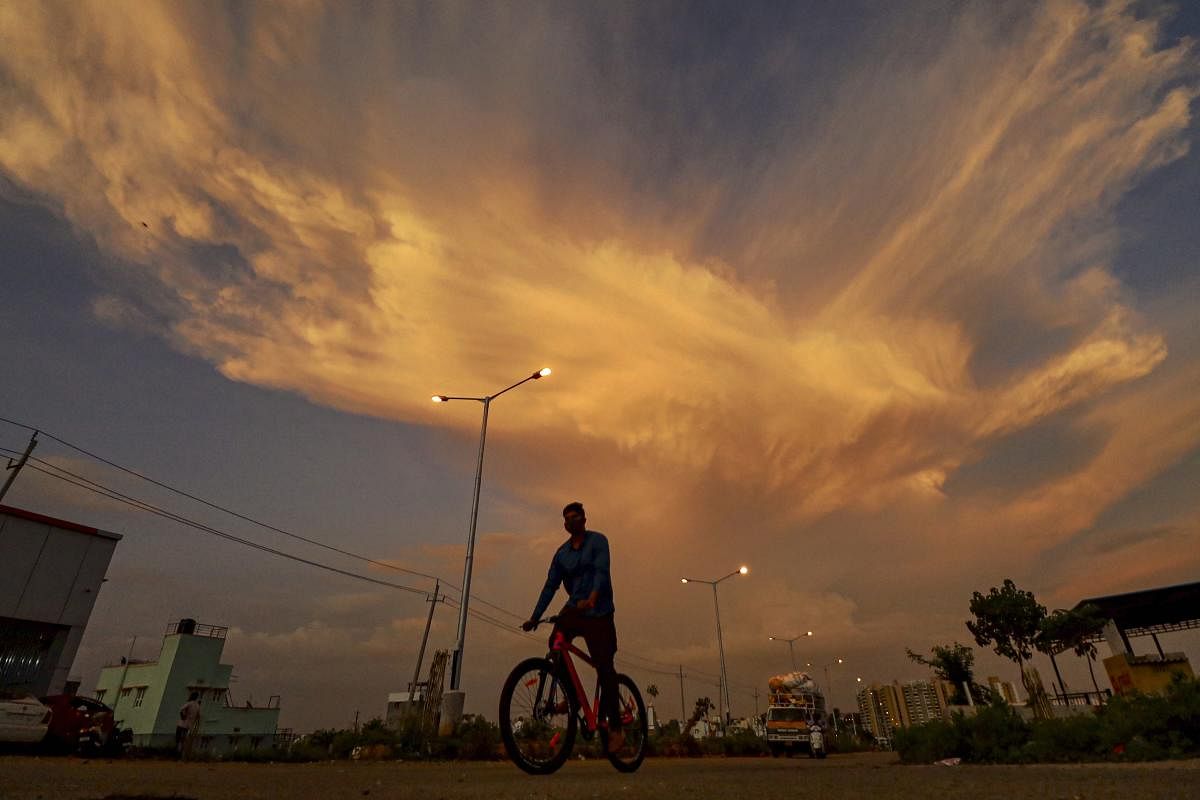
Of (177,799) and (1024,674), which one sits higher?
(1024,674)

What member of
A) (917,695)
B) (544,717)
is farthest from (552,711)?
(917,695)

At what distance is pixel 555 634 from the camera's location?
21.3 feet

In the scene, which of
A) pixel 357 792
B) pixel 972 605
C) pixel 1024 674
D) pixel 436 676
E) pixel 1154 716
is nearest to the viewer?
pixel 357 792

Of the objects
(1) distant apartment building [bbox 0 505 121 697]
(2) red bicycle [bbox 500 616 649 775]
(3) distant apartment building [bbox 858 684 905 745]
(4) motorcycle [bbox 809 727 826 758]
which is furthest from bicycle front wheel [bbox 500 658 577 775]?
(3) distant apartment building [bbox 858 684 905 745]

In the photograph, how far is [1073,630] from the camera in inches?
1558

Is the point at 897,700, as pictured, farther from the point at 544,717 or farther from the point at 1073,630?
the point at 544,717

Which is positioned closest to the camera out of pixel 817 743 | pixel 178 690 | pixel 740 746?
pixel 740 746

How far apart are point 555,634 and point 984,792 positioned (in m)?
3.84

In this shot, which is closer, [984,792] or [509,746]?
[984,792]

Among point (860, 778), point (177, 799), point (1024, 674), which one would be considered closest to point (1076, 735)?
point (860, 778)

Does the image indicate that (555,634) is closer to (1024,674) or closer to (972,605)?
(1024,674)

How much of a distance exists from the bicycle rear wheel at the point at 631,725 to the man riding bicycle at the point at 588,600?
436mm

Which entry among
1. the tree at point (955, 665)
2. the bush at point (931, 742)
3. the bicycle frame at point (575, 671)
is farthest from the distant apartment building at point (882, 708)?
the bicycle frame at point (575, 671)

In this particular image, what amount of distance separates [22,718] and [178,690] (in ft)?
159
